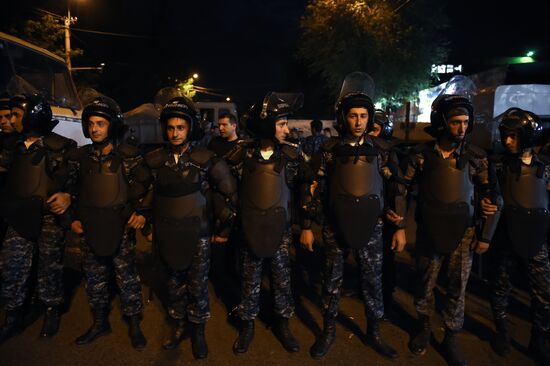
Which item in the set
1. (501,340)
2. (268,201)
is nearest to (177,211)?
(268,201)

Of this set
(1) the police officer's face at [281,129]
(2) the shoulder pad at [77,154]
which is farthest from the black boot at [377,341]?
(2) the shoulder pad at [77,154]

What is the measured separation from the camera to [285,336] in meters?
3.58

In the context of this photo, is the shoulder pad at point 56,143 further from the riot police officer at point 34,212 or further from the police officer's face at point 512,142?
the police officer's face at point 512,142

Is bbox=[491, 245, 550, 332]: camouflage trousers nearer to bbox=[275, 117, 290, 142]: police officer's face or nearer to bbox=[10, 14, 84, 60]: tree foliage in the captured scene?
bbox=[275, 117, 290, 142]: police officer's face

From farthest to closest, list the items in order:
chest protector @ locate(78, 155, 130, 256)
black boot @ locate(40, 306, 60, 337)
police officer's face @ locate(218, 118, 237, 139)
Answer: police officer's face @ locate(218, 118, 237, 139) < black boot @ locate(40, 306, 60, 337) < chest protector @ locate(78, 155, 130, 256)

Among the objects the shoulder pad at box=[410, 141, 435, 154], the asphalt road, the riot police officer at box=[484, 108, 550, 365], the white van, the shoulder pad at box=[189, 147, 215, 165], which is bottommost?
the asphalt road

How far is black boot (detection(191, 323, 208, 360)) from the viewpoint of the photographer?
11.1ft

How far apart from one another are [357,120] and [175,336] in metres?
2.40

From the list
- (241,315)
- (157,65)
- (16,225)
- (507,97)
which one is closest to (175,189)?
(241,315)

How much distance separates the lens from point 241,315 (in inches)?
139

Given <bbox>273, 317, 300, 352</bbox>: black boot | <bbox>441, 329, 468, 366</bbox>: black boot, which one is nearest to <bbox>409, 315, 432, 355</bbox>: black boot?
<bbox>441, 329, 468, 366</bbox>: black boot

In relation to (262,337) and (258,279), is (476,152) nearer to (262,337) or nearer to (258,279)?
(258,279)

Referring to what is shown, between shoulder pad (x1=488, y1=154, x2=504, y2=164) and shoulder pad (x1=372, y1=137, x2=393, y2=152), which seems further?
shoulder pad (x1=372, y1=137, x2=393, y2=152)

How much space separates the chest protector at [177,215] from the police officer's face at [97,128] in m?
0.59
